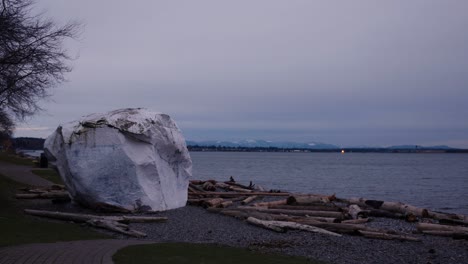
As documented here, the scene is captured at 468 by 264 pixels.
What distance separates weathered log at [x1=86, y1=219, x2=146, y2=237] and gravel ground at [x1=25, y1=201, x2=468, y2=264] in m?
0.32

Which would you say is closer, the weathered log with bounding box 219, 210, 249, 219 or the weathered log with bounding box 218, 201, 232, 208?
the weathered log with bounding box 219, 210, 249, 219

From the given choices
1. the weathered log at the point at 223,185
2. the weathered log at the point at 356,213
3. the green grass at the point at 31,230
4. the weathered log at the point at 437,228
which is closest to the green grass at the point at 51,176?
the weathered log at the point at 223,185

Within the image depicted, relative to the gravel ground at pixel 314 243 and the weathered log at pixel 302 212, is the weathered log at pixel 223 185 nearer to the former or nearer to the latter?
the weathered log at pixel 302 212

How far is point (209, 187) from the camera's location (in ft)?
110

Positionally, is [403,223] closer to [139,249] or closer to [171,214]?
[171,214]

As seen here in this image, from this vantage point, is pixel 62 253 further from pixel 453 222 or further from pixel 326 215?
pixel 453 222

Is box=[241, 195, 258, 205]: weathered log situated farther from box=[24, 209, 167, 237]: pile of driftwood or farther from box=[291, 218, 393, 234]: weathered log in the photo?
box=[24, 209, 167, 237]: pile of driftwood

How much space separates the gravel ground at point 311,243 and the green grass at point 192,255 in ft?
4.02

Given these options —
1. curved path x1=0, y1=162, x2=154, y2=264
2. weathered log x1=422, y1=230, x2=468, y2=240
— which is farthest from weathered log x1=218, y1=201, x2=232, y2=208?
curved path x1=0, y1=162, x2=154, y2=264

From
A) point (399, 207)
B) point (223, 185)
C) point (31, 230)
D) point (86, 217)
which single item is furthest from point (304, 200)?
point (31, 230)

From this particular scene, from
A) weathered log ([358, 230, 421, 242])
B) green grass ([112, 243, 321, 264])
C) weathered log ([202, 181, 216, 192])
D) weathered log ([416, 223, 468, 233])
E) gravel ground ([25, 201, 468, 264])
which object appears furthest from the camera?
weathered log ([202, 181, 216, 192])

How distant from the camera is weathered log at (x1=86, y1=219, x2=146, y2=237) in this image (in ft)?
53.7

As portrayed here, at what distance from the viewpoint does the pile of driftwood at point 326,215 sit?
61.6 feet

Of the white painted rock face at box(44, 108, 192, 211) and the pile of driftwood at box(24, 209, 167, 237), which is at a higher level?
the white painted rock face at box(44, 108, 192, 211)
